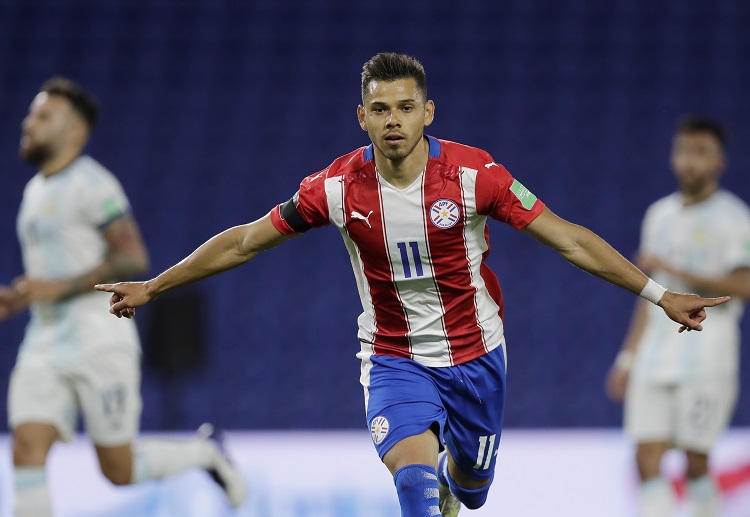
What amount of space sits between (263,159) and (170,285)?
6.88 m

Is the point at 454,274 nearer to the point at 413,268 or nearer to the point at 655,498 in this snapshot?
the point at 413,268

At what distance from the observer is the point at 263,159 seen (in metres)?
10.5

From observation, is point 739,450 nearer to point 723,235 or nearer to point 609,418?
point 723,235

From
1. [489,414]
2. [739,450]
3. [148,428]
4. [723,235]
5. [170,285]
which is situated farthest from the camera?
[148,428]

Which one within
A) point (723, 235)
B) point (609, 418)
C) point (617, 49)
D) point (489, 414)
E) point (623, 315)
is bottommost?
point (609, 418)

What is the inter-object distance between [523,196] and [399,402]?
2.54 ft

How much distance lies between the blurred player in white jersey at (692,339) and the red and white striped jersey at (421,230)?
2038mm

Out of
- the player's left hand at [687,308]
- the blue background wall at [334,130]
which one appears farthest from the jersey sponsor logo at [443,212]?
the blue background wall at [334,130]

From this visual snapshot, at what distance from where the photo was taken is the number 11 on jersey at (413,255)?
3.75 meters

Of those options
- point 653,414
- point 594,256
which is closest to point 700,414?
point 653,414

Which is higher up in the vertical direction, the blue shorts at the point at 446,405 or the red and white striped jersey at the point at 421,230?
the red and white striped jersey at the point at 421,230

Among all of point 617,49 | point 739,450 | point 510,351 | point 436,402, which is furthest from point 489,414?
point 617,49

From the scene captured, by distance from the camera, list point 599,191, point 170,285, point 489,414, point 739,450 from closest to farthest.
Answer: point 170,285 < point 489,414 < point 739,450 < point 599,191

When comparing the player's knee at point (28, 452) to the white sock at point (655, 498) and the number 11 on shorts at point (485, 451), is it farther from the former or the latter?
the white sock at point (655, 498)
